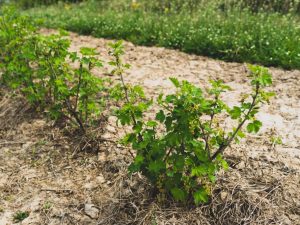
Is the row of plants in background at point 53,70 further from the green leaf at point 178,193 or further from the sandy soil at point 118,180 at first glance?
the green leaf at point 178,193

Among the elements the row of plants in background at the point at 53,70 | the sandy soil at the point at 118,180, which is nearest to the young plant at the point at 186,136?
the sandy soil at the point at 118,180

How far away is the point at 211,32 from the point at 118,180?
376cm

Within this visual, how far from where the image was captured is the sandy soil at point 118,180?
2.73 meters

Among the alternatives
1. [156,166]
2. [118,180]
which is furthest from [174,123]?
[118,180]

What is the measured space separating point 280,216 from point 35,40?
257cm

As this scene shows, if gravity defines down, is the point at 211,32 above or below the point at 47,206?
above

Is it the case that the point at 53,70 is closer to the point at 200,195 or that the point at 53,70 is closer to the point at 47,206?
the point at 47,206

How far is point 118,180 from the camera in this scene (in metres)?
3.13

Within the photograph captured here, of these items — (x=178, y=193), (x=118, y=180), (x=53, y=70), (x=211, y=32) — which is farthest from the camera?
(x=211, y=32)

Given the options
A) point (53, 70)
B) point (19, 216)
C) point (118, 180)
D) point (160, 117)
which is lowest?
point (19, 216)

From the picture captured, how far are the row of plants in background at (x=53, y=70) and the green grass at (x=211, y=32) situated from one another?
224cm

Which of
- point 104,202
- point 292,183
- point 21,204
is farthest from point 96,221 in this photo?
point 292,183

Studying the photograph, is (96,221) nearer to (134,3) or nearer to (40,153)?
(40,153)

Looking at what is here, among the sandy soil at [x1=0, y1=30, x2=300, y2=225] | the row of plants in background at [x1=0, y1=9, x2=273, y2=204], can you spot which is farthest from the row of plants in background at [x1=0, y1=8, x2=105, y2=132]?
the sandy soil at [x1=0, y1=30, x2=300, y2=225]
